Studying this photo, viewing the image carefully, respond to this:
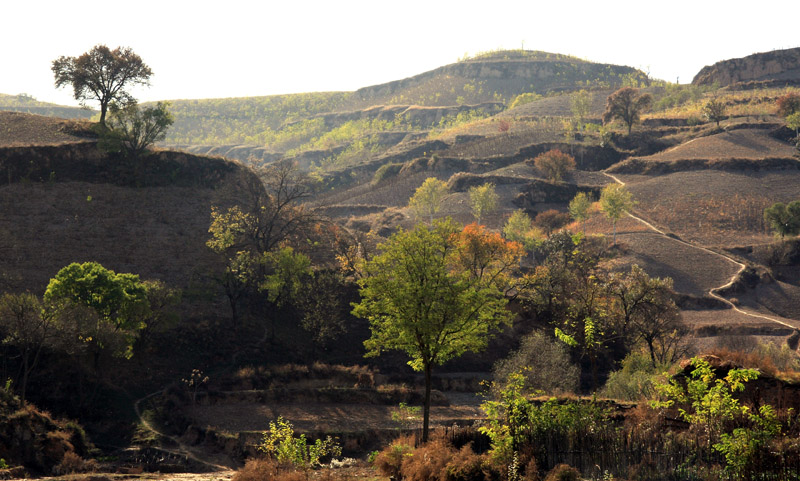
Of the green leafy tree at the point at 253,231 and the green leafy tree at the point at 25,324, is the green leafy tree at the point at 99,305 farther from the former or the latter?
the green leafy tree at the point at 253,231

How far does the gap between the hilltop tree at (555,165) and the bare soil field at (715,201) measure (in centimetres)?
1412

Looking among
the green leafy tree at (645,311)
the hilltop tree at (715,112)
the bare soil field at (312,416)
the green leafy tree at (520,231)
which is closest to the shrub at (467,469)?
the bare soil field at (312,416)

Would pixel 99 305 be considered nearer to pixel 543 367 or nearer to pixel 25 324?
pixel 25 324

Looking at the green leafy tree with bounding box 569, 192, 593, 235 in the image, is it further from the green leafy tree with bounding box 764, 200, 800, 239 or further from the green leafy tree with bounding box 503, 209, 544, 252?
the green leafy tree with bounding box 764, 200, 800, 239

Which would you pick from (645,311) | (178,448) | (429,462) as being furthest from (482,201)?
(429,462)

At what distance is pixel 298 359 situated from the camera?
172 feet

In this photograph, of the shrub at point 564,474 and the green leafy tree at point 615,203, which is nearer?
the shrub at point 564,474

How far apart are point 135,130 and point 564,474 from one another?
6663 centimetres

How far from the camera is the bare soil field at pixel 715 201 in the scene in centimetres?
9931

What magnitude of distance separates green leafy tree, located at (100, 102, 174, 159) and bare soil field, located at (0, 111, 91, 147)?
4725 mm

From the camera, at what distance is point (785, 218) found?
90.2 meters

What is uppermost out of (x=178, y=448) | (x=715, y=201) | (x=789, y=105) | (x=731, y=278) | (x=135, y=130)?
(x=789, y=105)

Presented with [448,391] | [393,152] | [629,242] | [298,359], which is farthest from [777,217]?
[393,152]

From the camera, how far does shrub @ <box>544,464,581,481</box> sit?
18436mm
